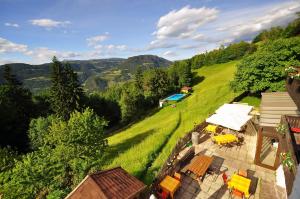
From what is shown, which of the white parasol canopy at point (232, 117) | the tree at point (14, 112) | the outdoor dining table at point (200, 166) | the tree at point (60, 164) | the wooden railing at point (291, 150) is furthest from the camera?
the tree at point (14, 112)

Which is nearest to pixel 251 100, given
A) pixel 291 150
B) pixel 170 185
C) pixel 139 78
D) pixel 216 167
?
pixel 216 167

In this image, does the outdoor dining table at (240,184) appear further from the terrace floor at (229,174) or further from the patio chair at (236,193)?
the terrace floor at (229,174)

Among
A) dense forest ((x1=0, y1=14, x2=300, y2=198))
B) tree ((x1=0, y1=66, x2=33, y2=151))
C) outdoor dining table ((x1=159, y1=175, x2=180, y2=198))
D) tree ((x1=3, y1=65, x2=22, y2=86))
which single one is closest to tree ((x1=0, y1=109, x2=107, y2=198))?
dense forest ((x1=0, y1=14, x2=300, y2=198))

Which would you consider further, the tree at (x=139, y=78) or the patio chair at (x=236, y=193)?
the tree at (x=139, y=78)

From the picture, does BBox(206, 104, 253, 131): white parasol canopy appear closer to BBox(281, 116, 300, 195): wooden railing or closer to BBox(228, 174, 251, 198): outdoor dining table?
BBox(281, 116, 300, 195): wooden railing

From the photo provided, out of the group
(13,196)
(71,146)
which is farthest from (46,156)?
(13,196)

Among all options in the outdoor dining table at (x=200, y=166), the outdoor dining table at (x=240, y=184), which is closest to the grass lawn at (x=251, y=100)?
the outdoor dining table at (x=200, y=166)
